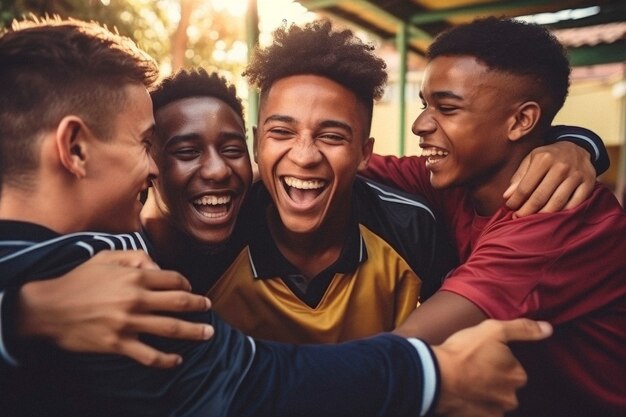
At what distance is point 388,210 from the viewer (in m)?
3.15

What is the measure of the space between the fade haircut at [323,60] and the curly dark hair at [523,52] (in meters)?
0.40

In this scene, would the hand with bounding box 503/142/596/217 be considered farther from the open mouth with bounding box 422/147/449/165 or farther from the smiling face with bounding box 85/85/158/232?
the smiling face with bounding box 85/85/158/232

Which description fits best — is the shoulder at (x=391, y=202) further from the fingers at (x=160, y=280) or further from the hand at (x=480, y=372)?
the fingers at (x=160, y=280)

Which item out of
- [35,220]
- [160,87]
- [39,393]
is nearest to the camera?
[39,393]

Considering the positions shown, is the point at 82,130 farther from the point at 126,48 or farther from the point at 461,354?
the point at 461,354

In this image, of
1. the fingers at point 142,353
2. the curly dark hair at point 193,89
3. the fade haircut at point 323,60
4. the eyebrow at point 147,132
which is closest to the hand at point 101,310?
the fingers at point 142,353

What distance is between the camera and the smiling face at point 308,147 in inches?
112

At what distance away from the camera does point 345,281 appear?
2.90 meters

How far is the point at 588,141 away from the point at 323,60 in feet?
4.36

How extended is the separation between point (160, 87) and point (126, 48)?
2.72 ft

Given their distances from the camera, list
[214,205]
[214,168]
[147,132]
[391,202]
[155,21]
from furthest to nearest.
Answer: [155,21] → [391,202] → [214,205] → [214,168] → [147,132]

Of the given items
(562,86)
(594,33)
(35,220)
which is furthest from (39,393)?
(594,33)

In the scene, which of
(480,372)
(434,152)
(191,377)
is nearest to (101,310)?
(191,377)

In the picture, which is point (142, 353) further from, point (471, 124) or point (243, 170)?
point (471, 124)
